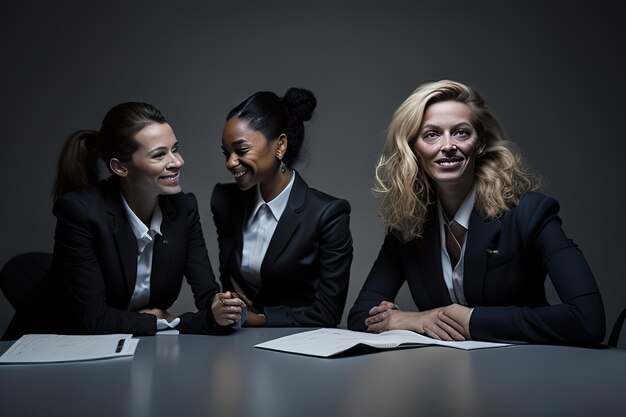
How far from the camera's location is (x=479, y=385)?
1.87 m

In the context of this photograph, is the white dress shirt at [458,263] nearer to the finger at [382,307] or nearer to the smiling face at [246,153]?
the finger at [382,307]

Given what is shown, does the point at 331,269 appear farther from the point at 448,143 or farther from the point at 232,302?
the point at 448,143

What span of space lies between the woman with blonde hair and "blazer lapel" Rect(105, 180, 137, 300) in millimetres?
851

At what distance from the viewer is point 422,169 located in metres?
2.90

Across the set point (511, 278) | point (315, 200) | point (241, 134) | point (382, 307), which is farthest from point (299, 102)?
point (511, 278)

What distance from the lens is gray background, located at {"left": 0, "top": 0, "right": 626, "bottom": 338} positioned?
15.8ft

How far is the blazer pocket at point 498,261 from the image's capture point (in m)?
2.63

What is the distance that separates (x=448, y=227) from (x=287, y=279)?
751mm

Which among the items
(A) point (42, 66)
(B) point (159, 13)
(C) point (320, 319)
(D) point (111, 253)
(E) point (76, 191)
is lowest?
(C) point (320, 319)

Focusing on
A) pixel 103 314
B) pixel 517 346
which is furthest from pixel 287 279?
pixel 517 346

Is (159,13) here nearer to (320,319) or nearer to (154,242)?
(154,242)

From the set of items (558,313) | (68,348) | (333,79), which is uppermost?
(333,79)

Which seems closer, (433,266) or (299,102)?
(433,266)

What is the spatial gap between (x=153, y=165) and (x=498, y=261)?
1.35m
